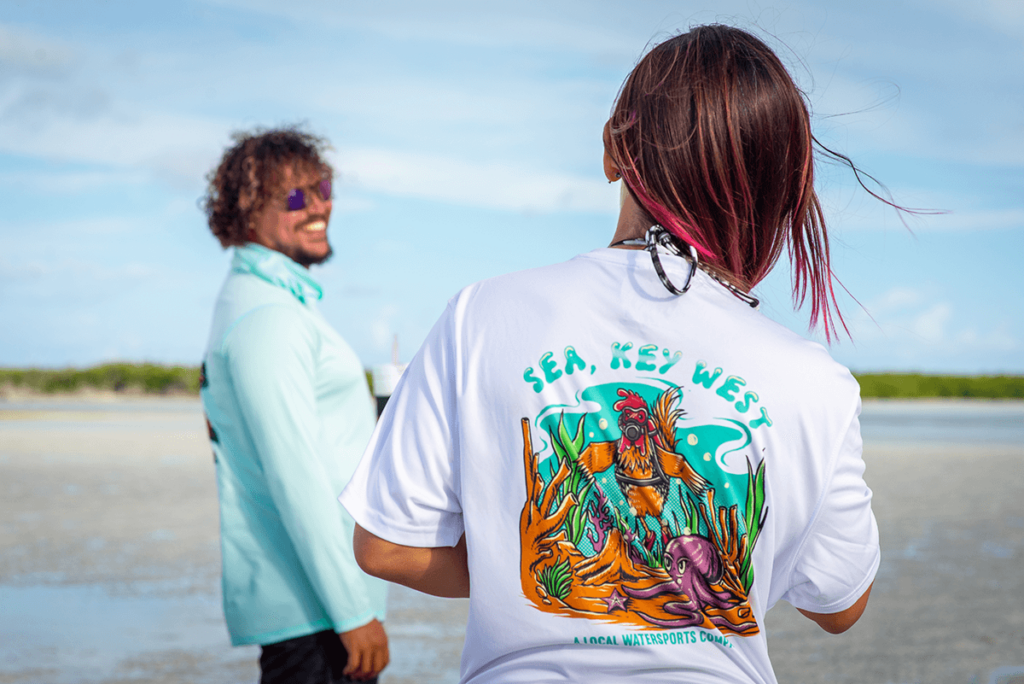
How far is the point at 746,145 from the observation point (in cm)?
114

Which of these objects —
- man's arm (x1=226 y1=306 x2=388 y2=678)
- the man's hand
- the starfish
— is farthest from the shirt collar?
the starfish

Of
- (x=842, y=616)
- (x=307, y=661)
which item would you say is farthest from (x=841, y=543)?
(x=307, y=661)

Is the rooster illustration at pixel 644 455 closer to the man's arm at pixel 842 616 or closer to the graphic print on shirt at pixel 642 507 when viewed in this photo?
the graphic print on shirt at pixel 642 507

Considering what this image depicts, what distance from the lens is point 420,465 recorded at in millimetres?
1142

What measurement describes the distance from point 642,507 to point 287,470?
Result: 4.20 feet

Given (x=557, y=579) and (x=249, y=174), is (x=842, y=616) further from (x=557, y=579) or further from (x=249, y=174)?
(x=249, y=174)

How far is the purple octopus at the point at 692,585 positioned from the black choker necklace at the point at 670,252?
32cm

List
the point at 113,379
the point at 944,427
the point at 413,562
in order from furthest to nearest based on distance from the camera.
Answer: the point at 113,379, the point at 944,427, the point at 413,562

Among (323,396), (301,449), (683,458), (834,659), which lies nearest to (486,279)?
(683,458)

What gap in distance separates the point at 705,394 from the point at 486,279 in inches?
13.1

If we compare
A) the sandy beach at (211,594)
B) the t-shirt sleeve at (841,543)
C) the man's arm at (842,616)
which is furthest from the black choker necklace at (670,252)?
the sandy beach at (211,594)

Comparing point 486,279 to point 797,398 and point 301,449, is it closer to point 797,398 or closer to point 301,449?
point 797,398

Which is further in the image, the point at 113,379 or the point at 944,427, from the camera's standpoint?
the point at 113,379

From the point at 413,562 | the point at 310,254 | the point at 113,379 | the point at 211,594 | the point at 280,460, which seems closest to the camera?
the point at 413,562
